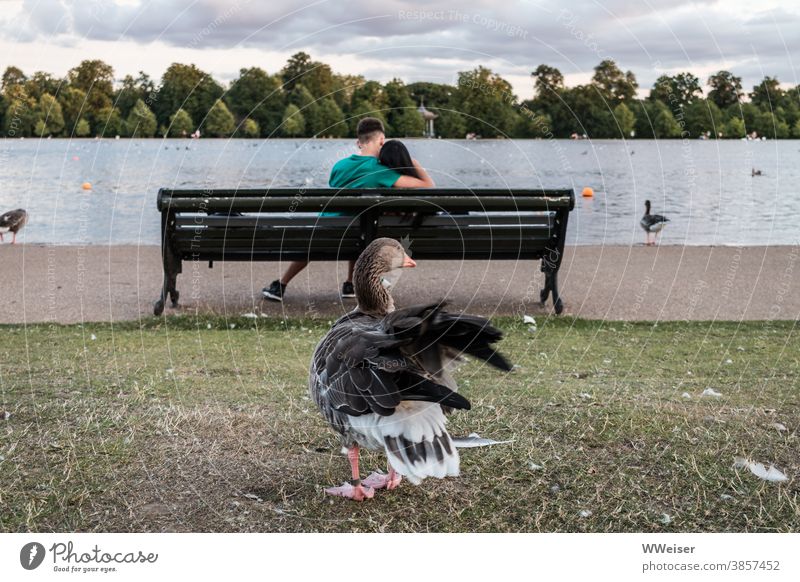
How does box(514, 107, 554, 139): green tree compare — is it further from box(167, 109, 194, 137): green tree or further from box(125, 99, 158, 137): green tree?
box(125, 99, 158, 137): green tree

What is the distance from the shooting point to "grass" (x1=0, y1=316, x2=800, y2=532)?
16.1ft

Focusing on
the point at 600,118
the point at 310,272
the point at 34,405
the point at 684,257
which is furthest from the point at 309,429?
the point at 600,118

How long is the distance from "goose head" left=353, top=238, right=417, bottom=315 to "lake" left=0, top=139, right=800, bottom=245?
4290 millimetres

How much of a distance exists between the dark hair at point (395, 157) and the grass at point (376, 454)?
286cm

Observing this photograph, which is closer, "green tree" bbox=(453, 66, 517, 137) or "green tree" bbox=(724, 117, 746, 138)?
"green tree" bbox=(453, 66, 517, 137)

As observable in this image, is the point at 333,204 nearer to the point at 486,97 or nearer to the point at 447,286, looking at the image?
the point at 447,286

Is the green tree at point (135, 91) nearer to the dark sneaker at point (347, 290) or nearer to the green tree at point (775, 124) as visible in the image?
the dark sneaker at point (347, 290)

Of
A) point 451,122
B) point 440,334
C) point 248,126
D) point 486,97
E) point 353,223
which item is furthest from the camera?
point 451,122

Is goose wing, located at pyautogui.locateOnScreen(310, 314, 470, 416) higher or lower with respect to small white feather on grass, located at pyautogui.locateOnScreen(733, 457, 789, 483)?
higher

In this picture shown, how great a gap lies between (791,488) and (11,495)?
4.53 metres

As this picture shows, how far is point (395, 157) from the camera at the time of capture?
10.7 metres

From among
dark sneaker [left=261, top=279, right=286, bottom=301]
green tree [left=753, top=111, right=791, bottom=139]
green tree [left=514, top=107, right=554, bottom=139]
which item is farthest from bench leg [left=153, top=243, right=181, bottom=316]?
green tree [left=753, top=111, right=791, bottom=139]

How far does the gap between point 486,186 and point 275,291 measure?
2194cm

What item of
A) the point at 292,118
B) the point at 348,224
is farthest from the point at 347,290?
the point at 292,118
